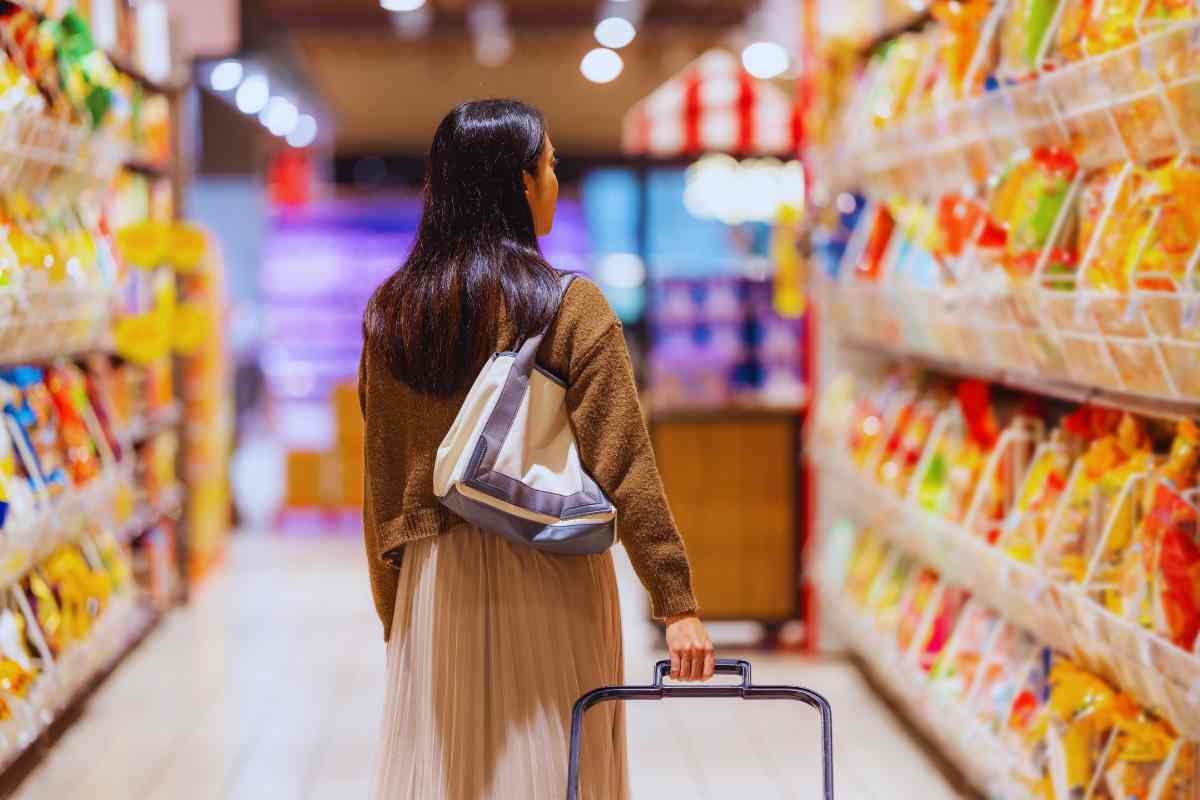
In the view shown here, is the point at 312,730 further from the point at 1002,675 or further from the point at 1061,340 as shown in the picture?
the point at 1061,340

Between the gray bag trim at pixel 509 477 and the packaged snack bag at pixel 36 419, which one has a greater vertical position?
the gray bag trim at pixel 509 477

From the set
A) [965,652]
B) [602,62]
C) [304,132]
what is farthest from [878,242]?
[304,132]

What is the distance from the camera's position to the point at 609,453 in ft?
7.30

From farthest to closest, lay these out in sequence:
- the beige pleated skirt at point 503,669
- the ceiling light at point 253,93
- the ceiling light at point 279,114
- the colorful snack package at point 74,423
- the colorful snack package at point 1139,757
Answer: the ceiling light at point 279,114, the ceiling light at point 253,93, the colorful snack package at point 74,423, the colorful snack package at point 1139,757, the beige pleated skirt at point 503,669

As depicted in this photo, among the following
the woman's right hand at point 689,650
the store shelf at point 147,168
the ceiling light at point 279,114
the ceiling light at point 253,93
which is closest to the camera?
the woman's right hand at point 689,650

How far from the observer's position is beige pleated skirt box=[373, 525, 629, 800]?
233cm

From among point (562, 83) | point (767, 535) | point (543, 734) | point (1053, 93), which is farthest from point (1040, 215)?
point (562, 83)

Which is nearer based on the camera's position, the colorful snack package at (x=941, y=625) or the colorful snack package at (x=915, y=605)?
the colorful snack package at (x=941, y=625)

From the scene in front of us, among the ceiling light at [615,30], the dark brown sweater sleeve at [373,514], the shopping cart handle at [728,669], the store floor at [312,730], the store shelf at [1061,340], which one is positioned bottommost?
the store floor at [312,730]

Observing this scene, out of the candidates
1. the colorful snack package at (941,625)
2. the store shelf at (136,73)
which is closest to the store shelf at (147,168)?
the store shelf at (136,73)

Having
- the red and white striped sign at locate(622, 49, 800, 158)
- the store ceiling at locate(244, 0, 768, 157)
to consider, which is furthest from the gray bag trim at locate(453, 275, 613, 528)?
the store ceiling at locate(244, 0, 768, 157)

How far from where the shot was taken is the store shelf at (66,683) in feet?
11.8

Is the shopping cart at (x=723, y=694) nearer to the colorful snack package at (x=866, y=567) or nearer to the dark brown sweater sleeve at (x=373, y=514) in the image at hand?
the dark brown sweater sleeve at (x=373, y=514)

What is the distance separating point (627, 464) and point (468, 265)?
0.37m
